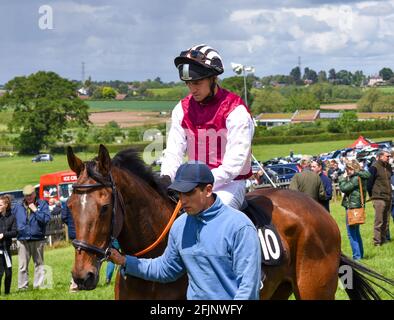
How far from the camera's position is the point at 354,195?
13578 mm

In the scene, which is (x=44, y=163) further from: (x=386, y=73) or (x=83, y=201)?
(x=386, y=73)

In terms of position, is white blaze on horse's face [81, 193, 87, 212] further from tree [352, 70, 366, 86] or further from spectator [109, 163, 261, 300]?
tree [352, 70, 366, 86]

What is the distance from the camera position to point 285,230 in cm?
607

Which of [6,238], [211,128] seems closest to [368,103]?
[6,238]

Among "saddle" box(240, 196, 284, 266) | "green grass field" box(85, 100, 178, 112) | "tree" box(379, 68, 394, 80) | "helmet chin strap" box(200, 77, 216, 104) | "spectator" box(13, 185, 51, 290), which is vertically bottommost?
"spectator" box(13, 185, 51, 290)

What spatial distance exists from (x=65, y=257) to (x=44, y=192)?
36.1ft

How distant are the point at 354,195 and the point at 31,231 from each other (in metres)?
6.10

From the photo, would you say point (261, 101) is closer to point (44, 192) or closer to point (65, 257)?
point (44, 192)

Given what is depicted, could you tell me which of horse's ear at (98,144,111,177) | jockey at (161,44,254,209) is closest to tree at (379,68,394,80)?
jockey at (161,44,254,209)

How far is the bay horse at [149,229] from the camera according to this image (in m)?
4.46

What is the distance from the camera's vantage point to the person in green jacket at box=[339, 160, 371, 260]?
13.1 m

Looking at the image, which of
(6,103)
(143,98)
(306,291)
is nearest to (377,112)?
(143,98)

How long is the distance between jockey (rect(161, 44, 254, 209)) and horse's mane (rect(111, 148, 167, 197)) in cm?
11
